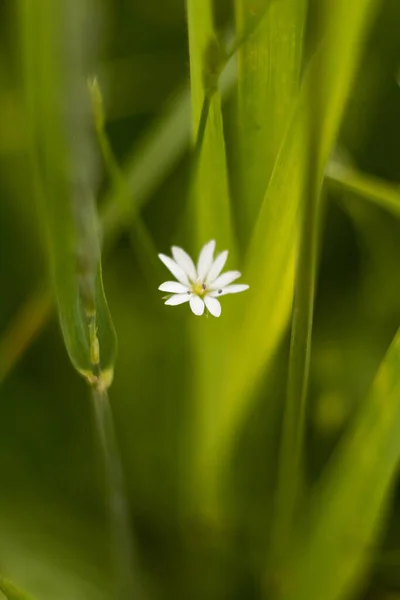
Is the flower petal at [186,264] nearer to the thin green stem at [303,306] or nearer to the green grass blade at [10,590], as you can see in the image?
the thin green stem at [303,306]

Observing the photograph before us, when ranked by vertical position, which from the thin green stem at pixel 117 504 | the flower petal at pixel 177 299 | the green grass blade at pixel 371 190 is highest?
the green grass blade at pixel 371 190

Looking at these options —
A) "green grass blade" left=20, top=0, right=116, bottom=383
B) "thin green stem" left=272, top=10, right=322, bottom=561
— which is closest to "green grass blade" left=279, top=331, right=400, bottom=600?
"thin green stem" left=272, top=10, right=322, bottom=561

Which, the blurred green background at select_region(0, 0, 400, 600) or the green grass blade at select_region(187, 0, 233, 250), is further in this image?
the blurred green background at select_region(0, 0, 400, 600)

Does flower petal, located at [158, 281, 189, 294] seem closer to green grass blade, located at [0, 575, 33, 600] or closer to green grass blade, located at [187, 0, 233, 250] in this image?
green grass blade, located at [187, 0, 233, 250]

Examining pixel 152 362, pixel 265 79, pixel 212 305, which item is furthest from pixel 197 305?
pixel 152 362

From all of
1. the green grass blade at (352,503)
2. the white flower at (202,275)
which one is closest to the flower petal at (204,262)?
the white flower at (202,275)

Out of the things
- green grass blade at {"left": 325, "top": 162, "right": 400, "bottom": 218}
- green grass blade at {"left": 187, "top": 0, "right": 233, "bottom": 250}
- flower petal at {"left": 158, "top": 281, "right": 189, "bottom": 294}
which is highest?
green grass blade at {"left": 325, "top": 162, "right": 400, "bottom": 218}

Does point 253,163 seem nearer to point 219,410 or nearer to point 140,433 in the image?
point 219,410

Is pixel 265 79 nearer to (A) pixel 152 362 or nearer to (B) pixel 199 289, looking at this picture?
(B) pixel 199 289
